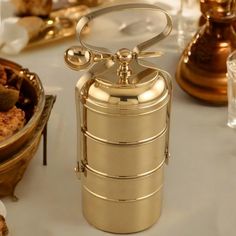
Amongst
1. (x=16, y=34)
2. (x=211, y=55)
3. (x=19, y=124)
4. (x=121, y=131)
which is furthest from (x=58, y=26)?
(x=121, y=131)

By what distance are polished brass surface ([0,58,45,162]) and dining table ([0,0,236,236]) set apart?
2.9 inches

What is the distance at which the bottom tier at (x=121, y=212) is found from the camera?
67 centimetres

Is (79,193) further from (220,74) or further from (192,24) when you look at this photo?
(192,24)

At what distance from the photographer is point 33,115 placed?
27.7 inches

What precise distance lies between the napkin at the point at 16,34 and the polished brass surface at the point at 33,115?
20 centimetres

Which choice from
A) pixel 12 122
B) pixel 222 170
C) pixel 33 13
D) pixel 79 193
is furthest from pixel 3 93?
pixel 33 13

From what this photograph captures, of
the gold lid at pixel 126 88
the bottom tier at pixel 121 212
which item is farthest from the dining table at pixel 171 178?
the gold lid at pixel 126 88

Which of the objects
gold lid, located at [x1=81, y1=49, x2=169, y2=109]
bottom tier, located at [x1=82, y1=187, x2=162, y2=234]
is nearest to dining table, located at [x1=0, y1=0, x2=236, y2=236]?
bottom tier, located at [x1=82, y1=187, x2=162, y2=234]

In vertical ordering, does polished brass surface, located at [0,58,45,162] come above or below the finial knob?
below

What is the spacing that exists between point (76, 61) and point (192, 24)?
0.48m

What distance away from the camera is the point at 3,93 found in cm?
72

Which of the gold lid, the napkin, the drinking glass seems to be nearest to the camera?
the gold lid

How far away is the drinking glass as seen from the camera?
840 mm

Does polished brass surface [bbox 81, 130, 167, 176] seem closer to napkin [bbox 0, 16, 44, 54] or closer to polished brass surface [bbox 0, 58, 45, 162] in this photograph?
polished brass surface [bbox 0, 58, 45, 162]
